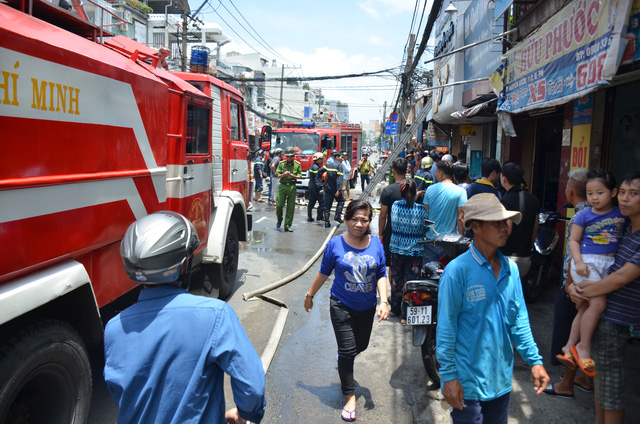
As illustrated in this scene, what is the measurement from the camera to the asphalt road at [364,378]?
3.63 metres

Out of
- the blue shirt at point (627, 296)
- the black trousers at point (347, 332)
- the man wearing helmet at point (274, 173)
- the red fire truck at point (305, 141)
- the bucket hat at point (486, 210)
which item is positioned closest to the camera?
the bucket hat at point (486, 210)

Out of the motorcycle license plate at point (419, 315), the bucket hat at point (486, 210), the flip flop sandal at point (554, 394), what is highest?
the bucket hat at point (486, 210)

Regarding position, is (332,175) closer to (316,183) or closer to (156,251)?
(316,183)

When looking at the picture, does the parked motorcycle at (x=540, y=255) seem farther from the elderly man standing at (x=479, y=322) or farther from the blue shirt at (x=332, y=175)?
the blue shirt at (x=332, y=175)

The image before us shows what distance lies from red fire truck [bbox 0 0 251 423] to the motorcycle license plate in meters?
2.20

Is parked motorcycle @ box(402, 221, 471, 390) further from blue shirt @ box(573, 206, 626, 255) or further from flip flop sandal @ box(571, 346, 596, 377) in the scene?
flip flop sandal @ box(571, 346, 596, 377)

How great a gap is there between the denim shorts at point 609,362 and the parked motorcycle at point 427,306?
44.1 inches

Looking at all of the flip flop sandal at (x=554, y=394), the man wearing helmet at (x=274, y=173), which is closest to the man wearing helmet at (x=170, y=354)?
the flip flop sandal at (x=554, y=394)

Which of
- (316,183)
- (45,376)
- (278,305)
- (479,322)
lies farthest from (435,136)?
(45,376)

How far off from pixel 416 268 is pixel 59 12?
4074 mm

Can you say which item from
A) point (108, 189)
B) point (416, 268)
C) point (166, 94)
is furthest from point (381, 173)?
point (108, 189)

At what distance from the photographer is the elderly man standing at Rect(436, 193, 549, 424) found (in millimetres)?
2342

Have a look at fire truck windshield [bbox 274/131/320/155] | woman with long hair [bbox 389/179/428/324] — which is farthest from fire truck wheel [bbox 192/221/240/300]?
fire truck windshield [bbox 274/131/320/155]

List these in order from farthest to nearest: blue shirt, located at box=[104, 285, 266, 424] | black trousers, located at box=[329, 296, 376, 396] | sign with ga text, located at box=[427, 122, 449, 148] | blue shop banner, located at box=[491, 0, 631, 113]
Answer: sign with ga text, located at box=[427, 122, 449, 148] < blue shop banner, located at box=[491, 0, 631, 113] < black trousers, located at box=[329, 296, 376, 396] < blue shirt, located at box=[104, 285, 266, 424]
